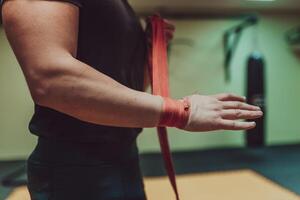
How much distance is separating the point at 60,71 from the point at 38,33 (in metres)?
0.07

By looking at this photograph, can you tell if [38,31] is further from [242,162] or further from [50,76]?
[242,162]

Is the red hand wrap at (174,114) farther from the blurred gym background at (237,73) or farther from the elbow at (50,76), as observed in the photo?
the blurred gym background at (237,73)

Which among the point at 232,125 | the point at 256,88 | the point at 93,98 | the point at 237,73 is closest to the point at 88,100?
the point at 93,98

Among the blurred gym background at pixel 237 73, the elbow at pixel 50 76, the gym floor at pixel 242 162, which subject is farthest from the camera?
the blurred gym background at pixel 237 73

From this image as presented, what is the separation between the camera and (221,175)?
2139mm

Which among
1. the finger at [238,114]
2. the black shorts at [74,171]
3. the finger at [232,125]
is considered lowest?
the black shorts at [74,171]

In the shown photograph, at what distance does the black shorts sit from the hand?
0.69 ft

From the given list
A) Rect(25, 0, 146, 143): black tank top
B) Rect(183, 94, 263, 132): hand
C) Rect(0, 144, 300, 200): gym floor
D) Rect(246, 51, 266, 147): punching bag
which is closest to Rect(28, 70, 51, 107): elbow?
Rect(25, 0, 146, 143): black tank top

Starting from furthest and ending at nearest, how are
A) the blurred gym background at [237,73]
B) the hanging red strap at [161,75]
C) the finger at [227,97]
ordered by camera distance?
the blurred gym background at [237,73] → the hanging red strap at [161,75] → the finger at [227,97]

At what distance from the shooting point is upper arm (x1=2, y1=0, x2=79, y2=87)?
55 centimetres

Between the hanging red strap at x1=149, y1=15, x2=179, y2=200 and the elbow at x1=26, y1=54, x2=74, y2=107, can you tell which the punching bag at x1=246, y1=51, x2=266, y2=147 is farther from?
the elbow at x1=26, y1=54, x2=74, y2=107

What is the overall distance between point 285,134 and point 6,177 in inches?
127

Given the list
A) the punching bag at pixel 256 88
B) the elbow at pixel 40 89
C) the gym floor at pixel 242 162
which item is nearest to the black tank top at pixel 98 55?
the elbow at pixel 40 89

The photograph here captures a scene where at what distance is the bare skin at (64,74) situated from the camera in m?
0.55
